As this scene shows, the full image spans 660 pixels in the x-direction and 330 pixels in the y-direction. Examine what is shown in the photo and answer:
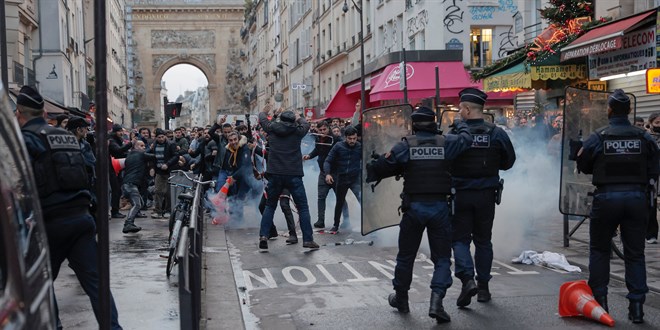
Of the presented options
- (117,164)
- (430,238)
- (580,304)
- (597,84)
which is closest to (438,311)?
(430,238)

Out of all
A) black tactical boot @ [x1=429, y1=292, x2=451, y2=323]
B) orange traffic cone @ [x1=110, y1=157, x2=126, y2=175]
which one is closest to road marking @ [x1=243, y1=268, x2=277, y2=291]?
black tactical boot @ [x1=429, y1=292, x2=451, y2=323]

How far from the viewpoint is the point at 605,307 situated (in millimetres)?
6953

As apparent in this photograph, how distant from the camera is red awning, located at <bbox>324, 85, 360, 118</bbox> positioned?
3500 cm

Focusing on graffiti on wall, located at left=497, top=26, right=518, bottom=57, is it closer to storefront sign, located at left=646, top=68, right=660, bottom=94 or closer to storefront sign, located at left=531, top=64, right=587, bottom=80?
storefront sign, located at left=531, top=64, right=587, bottom=80

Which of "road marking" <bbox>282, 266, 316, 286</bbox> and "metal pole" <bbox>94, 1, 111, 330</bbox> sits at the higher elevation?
"metal pole" <bbox>94, 1, 111, 330</bbox>

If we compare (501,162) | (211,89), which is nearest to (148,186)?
(501,162)

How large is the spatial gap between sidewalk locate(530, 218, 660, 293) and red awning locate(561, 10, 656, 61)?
3400 millimetres

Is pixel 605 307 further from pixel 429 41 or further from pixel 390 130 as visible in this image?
pixel 429 41

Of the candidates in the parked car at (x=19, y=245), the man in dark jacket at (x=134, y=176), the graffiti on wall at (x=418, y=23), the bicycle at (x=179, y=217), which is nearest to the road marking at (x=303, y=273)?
the bicycle at (x=179, y=217)

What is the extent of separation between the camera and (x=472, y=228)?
24.5 feet

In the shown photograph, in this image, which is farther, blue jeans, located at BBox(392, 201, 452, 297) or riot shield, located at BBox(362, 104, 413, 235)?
riot shield, located at BBox(362, 104, 413, 235)

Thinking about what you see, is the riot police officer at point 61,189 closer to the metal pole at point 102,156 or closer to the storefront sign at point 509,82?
the metal pole at point 102,156

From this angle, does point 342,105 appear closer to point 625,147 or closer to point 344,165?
point 344,165

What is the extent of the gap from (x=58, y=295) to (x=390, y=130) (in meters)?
4.01
